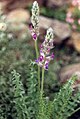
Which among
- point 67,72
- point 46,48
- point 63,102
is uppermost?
point 46,48

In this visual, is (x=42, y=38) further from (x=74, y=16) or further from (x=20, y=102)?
(x=20, y=102)

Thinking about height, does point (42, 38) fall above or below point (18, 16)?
below

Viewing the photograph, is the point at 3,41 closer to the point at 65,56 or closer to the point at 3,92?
the point at 3,92

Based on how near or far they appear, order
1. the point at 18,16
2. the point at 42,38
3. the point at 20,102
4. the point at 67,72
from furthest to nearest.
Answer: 1. the point at 18,16
2. the point at 42,38
3. the point at 67,72
4. the point at 20,102

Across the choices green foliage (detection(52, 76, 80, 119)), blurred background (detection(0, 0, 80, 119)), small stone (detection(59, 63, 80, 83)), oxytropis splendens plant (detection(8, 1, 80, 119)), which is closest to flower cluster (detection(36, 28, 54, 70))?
oxytropis splendens plant (detection(8, 1, 80, 119))

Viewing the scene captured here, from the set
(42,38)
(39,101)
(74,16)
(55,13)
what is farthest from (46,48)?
(55,13)

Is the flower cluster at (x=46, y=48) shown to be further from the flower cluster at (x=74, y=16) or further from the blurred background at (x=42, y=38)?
the flower cluster at (x=74, y=16)

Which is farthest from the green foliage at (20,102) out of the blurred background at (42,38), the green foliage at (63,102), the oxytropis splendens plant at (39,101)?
the blurred background at (42,38)
